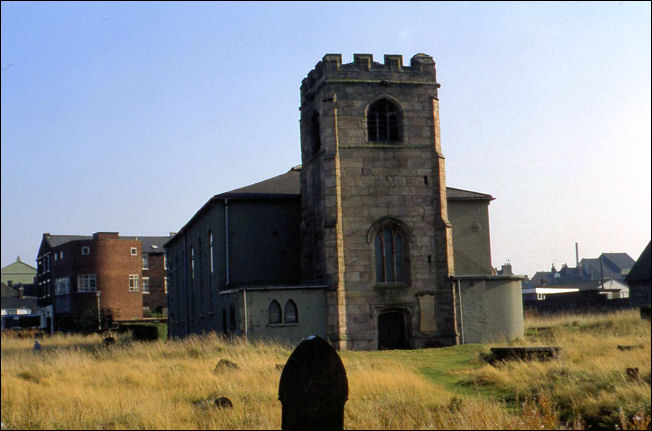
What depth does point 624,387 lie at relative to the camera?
51.9ft

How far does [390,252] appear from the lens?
3619 cm

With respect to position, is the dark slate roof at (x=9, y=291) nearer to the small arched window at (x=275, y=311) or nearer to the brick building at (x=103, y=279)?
the brick building at (x=103, y=279)

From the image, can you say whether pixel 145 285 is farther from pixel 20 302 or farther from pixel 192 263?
pixel 192 263

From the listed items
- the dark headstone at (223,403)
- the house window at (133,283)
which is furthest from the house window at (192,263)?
the dark headstone at (223,403)

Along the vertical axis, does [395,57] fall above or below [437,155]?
above

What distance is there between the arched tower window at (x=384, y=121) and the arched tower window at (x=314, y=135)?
293cm

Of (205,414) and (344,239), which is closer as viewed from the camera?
(205,414)

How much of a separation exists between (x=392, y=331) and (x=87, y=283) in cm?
5079

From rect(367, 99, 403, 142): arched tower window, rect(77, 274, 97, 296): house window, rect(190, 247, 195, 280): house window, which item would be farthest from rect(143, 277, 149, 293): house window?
rect(367, 99, 403, 142): arched tower window

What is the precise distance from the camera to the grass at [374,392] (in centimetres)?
1384

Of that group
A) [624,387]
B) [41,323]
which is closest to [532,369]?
[624,387]

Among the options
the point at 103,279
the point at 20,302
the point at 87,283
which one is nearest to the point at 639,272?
the point at 103,279

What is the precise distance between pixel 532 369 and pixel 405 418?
25.1 feet

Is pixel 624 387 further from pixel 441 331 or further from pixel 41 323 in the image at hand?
pixel 41 323
